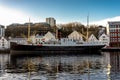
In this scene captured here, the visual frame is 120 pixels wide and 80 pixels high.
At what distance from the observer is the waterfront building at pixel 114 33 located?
148375 millimetres

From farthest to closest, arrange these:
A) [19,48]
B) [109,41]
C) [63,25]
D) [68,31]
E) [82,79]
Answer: [63,25] < [68,31] < [109,41] < [19,48] < [82,79]

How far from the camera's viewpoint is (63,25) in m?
182

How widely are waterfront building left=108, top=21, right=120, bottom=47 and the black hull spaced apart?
43354 mm

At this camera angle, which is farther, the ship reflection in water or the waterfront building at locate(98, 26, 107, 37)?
the waterfront building at locate(98, 26, 107, 37)

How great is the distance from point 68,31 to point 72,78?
14306 centimetres

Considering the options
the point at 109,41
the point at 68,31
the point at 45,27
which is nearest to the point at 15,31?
the point at 45,27

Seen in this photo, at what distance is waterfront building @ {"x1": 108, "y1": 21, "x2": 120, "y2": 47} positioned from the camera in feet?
487

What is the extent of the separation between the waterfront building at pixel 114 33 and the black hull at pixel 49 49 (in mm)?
43354

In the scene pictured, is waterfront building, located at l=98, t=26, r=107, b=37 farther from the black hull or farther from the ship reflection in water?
the ship reflection in water

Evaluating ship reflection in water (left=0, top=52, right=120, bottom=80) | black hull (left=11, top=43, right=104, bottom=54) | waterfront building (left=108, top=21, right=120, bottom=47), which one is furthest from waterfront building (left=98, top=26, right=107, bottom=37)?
ship reflection in water (left=0, top=52, right=120, bottom=80)

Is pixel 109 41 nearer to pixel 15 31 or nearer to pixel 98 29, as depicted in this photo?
pixel 98 29

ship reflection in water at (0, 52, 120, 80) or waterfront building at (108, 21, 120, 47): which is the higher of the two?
waterfront building at (108, 21, 120, 47)

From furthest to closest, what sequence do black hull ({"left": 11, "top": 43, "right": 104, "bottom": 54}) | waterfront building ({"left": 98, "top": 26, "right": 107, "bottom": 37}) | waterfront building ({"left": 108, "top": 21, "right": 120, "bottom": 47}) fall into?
waterfront building ({"left": 98, "top": 26, "right": 107, "bottom": 37}) < waterfront building ({"left": 108, "top": 21, "right": 120, "bottom": 47}) < black hull ({"left": 11, "top": 43, "right": 104, "bottom": 54})

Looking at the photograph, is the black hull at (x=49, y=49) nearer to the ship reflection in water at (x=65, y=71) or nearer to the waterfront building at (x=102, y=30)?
the ship reflection in water at (x=65, y=71)
